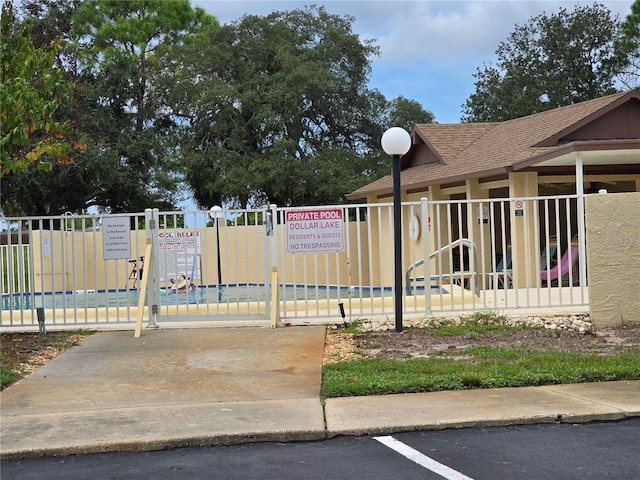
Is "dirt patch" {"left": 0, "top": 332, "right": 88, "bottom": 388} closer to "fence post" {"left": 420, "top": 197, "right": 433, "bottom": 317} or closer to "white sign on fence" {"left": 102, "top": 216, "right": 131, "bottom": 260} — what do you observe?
"white sign on fence" {"left": 102, "top": 216, "right": 131, "bottom": 260}

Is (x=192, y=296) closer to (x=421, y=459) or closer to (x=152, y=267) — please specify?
(x=152, y=267)

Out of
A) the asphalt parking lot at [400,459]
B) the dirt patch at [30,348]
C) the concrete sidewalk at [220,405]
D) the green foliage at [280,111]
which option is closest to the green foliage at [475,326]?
the concrete sidewalk at [220,405]

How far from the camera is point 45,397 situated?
729cm

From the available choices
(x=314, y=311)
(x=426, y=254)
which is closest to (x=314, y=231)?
(x=314, y=311)

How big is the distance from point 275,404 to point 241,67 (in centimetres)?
2826

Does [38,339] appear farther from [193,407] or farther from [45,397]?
[193,407]

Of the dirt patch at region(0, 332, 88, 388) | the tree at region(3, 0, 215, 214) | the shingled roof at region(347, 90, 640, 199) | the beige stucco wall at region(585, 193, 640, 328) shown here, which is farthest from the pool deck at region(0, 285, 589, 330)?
the tree at region(3, 0, 215, 214)

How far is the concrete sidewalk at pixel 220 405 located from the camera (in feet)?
19.1

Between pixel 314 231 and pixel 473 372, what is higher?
pixel 314 231

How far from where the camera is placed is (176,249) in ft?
36.9

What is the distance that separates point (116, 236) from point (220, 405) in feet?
16.6

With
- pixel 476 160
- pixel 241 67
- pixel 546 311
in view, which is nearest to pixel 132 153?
pixel 241 67

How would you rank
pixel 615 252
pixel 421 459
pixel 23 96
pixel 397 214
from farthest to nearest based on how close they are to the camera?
1. pixel 397 214
2. pixel 615 252
3. pixel 23 96
4. pixel 421 459

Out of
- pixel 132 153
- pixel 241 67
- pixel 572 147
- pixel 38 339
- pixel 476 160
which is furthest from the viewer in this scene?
pixel 241 67
